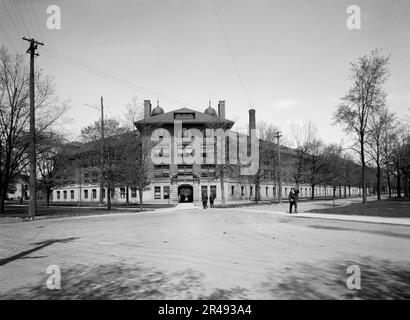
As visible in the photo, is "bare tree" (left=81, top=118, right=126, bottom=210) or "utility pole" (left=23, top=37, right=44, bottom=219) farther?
"bare tree" (left=81, top=118, right=126, bottom=210)

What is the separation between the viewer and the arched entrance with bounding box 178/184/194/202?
162 feet

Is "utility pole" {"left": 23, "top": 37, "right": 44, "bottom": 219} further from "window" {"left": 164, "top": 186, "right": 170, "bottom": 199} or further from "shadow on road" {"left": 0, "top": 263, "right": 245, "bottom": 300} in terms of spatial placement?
"window" {"left": 164, "top": 186, "right": 170, "bottom": 199}

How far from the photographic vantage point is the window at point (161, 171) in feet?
165

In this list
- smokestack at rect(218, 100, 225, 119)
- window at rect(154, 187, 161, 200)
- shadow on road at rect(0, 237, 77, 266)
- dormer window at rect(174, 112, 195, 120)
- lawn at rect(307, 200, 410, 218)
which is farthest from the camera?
smokestack at rect(218, 100, 225, 119)

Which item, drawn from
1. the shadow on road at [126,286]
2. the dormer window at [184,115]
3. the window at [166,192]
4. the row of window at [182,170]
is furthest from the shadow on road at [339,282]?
the dormer window at [184,115]

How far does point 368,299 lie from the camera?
472 centimetres

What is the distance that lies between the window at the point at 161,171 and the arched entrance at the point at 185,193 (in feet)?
11.6

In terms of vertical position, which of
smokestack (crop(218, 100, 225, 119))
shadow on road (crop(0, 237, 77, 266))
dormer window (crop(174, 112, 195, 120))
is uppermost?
smokestack (crop(218, 100, 225, 119))

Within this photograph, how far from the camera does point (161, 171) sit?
50.5m

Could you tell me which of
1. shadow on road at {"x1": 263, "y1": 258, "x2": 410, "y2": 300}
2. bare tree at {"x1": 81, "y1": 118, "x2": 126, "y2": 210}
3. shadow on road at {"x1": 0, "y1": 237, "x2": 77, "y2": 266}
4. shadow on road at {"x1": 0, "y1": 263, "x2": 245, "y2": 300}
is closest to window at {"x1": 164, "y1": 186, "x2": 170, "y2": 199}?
bare tree at {"x1": 81, "y1": 118, "x2": 126, "y2": 210}

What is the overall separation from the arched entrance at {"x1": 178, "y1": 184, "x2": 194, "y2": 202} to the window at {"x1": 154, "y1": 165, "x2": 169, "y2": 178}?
3528mm

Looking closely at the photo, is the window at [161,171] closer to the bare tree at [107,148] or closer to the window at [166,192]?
the window at [166,192]

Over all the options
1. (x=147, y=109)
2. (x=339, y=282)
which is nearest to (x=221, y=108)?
(x=147, y=109)
